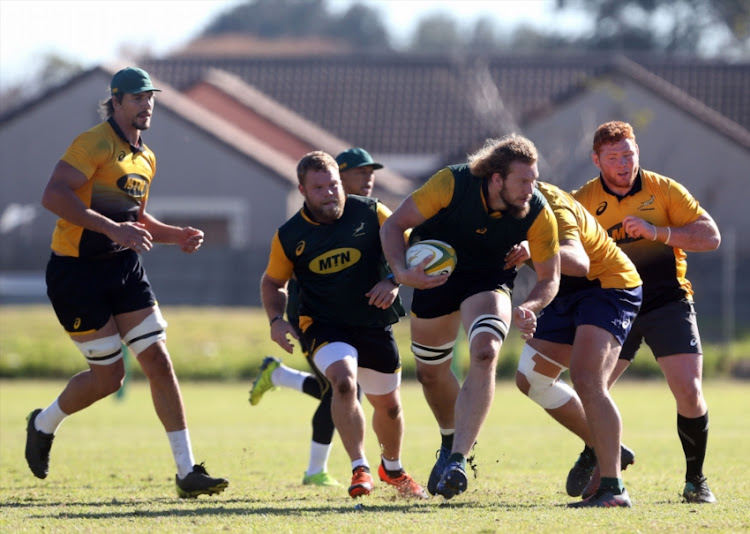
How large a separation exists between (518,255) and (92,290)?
281 centimetres

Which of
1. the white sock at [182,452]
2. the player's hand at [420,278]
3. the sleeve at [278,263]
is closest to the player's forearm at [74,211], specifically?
the sleeve at [278,263]

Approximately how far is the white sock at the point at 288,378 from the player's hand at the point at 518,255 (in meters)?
2.86

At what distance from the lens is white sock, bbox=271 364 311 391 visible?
10.7 m

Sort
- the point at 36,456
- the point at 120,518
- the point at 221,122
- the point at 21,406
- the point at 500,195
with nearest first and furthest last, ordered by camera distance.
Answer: the point at 120,518, the point at 500,195, the point at 36,456, the point at 21,406, the point at 221,122

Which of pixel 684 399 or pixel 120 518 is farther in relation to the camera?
pixel 684 399

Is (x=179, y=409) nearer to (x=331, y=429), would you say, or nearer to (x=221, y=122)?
(x=331, y=429)

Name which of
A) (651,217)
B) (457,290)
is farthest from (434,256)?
(651,217)

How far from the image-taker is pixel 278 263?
28.5 feet

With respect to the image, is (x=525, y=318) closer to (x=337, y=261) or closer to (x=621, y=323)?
(x=621, y=323)

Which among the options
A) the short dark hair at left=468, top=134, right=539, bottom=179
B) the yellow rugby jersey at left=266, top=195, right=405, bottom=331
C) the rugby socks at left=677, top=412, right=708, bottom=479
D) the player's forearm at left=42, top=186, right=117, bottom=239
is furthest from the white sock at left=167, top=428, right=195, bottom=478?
the rugby socks at left=677, top=412, right=708, bottom=479

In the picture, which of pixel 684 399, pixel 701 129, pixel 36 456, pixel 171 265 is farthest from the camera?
pixel 701 129

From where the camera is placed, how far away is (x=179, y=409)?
884 cm

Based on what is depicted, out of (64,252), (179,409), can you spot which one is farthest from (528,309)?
(64,252)

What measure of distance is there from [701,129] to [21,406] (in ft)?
79.1
